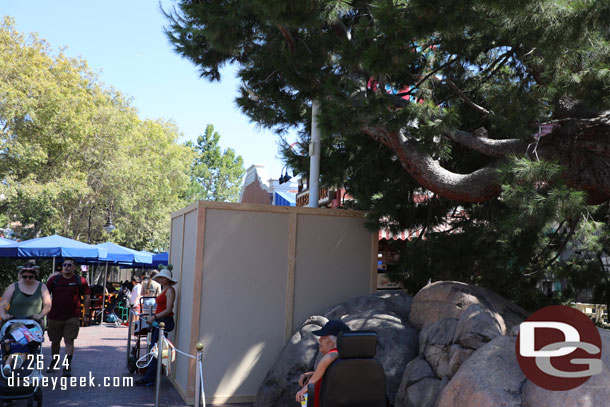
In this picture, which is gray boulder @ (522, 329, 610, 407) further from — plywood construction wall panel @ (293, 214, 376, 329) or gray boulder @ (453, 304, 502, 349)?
plywood construction wall panel @ (293, 214, 376, 329)

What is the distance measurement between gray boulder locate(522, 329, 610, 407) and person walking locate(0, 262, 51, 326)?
5984 mm

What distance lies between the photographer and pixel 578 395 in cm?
476

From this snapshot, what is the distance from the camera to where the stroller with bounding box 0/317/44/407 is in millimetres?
6902

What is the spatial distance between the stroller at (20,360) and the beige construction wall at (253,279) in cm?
196

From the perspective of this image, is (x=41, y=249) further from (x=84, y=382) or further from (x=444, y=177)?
(x=444, y=177)

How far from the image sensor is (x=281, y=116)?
9.65 metres

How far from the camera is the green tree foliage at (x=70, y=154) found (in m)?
22.9

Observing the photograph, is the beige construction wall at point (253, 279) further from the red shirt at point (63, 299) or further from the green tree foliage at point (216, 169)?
the green tree foliage at point (216, 169)

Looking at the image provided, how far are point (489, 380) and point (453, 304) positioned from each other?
2.25 meters

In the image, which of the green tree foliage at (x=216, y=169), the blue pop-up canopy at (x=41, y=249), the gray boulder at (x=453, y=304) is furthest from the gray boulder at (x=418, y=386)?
the green tree foliage at (x=216, y=169)

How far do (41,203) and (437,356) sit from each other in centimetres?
2068

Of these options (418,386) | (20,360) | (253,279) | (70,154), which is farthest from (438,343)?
(70,154)

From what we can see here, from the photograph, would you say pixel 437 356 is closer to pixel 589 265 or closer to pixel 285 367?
pixel 285 367

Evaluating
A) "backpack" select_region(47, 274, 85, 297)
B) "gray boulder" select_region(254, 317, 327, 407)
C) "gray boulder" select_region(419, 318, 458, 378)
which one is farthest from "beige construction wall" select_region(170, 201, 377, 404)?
"gray boulder" select_region(419, 318, 458, 378)
